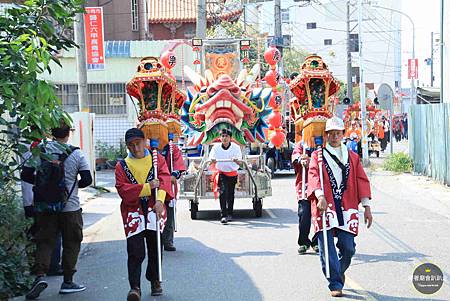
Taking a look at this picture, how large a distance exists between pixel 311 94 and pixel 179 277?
11.7 ft

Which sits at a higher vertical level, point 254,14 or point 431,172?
point 254,14

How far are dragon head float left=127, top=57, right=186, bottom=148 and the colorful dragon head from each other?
2.59 m

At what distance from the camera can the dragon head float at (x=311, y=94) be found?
420 inches

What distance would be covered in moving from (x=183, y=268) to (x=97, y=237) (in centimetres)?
366

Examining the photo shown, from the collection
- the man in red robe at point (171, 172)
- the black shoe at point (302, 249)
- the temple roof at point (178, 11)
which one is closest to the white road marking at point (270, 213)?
the man in red robe at point (171, 172)

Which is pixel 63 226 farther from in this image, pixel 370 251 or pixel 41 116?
pixel 370 251

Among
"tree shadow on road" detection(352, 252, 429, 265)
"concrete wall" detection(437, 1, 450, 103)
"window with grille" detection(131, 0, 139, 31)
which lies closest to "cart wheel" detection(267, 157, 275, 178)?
"concrete wall" detection(437, 1, 450, 103)


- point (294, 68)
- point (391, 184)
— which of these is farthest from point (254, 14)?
point (391, 184)

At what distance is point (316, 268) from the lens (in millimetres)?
9422

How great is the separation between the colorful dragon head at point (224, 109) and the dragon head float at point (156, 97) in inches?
102

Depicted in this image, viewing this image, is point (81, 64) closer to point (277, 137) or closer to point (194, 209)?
point (277, 137)

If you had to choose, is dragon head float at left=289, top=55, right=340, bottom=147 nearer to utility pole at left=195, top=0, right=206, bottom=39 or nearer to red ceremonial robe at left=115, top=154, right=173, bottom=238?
red ceremonial robe at left=115, top=154, right=173, bottom=238

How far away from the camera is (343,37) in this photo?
7638 cm

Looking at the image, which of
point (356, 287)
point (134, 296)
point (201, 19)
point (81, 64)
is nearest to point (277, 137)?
point (81, 64)
